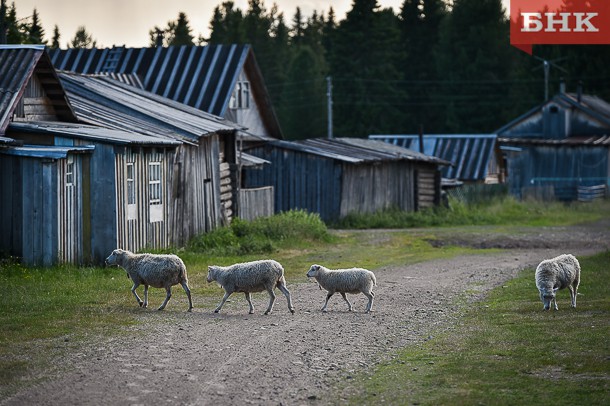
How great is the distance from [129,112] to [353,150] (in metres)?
14.6

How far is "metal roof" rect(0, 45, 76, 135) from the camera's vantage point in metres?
21.9

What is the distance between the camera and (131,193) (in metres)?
23.0

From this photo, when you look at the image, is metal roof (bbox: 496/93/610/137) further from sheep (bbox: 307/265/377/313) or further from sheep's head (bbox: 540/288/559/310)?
sheep (bbox: 307/265/377/313)

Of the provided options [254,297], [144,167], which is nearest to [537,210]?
[144,167]

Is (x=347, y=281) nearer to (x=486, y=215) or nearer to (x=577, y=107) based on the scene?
(x=486, y=215)

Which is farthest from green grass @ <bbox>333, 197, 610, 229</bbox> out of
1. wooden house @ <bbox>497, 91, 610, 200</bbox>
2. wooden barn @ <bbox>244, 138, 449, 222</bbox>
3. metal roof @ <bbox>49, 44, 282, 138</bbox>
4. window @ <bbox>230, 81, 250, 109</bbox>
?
wooden house @ <bbox>497, 91, 610, 200</bbox>

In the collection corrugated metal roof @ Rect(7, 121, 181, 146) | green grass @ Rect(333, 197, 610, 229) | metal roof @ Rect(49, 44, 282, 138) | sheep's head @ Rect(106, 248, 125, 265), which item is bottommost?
green grass @ Rect(333, 197, 610, 229)

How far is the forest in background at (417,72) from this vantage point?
77.6 metres

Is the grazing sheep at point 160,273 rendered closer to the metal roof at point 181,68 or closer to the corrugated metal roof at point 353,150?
the corrugated metal roof at point 353,150

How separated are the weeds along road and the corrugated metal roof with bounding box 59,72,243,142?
25.6 ft

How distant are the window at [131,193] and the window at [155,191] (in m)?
1.01

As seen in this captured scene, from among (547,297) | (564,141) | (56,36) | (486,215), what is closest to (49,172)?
(547,297)

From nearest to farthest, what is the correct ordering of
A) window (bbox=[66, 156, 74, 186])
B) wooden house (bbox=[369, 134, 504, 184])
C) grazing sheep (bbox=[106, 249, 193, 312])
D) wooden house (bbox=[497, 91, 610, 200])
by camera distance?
grazing sheep (bbox=[106, 249, 193, 312])
window (bbox=[66, 156, 74, 186])
wooden house (bbox=[369, 134, 504, 184])
wooden house (bbox=[497, 91, 610, 200])

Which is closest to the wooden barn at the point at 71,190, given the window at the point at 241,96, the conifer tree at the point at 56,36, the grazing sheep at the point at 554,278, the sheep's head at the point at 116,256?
the sheep's head at the point at 116,256
